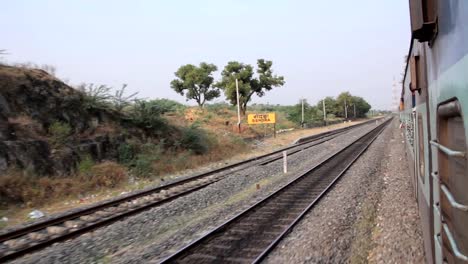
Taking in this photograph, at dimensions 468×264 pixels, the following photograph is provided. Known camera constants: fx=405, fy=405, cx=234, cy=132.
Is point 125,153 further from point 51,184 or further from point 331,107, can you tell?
point 331,107

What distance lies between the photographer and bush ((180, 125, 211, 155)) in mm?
27609

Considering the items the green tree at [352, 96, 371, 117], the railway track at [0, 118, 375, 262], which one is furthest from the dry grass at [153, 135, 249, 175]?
the green tree at [352, 96, 371, 117]

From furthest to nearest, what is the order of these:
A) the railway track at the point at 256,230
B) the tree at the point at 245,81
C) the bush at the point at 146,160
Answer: the tree at the point at 245,81
the bush at the point at 146,160
the railway track at the point at 256,230

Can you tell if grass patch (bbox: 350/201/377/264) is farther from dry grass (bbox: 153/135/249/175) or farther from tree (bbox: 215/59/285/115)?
tree (bbox: 215/59/285/115)

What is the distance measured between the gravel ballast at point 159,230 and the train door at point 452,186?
18.4ft

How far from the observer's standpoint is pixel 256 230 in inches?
353

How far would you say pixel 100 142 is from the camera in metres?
20.8

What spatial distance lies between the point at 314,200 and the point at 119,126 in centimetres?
1558

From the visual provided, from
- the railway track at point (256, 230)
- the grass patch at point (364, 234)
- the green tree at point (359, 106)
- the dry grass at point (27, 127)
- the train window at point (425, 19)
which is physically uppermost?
the green tree at point (359, 106)

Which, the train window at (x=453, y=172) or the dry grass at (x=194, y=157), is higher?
the train window at (x=453, y=172)

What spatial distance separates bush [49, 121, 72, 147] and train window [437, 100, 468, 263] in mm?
17925

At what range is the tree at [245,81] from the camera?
63.8 meters

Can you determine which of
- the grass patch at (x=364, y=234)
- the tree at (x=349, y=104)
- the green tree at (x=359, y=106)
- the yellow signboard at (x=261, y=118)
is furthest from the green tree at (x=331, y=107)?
the grass patch at (x=364, y=234)

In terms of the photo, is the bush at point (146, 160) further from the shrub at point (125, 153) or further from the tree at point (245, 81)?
the tree at point (245, 81)
